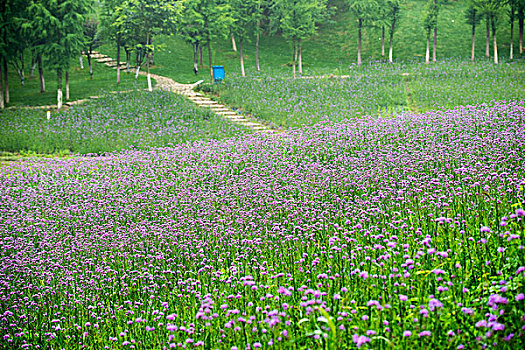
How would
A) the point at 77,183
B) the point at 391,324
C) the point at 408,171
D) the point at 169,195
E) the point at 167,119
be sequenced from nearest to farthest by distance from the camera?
1. the point at 391,324
2. the point at 408,171
3. the point at 169,195
4. the point at 77,183
5. the point at 167,119

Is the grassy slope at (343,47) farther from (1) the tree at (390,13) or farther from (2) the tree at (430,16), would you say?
(2) the tree at (430,16)

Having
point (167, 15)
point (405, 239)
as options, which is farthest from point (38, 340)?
point (167, 15)

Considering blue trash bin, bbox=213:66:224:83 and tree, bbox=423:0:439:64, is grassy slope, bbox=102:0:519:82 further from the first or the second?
blue trash bin, bbox=213:66:224:83

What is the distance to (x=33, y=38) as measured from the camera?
82.8 ft

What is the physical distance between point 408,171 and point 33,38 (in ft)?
82.4

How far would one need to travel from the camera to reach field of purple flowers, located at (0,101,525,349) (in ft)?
11.1

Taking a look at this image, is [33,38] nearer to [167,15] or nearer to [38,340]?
[167,15]

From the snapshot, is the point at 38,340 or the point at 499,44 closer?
the point at 38,340

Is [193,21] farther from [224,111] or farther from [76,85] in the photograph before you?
[224,111]

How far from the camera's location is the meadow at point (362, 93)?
18.6 m

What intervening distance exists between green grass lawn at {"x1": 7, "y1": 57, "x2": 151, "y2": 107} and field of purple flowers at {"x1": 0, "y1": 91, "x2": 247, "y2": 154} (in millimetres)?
3666

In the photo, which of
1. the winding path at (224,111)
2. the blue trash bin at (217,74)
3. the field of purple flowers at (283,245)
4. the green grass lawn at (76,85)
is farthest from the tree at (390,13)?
the field of purple flowers at (283,245)

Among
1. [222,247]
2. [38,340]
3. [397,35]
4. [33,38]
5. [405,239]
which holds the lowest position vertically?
[38,340]

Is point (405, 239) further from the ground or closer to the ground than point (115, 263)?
further from the ground
